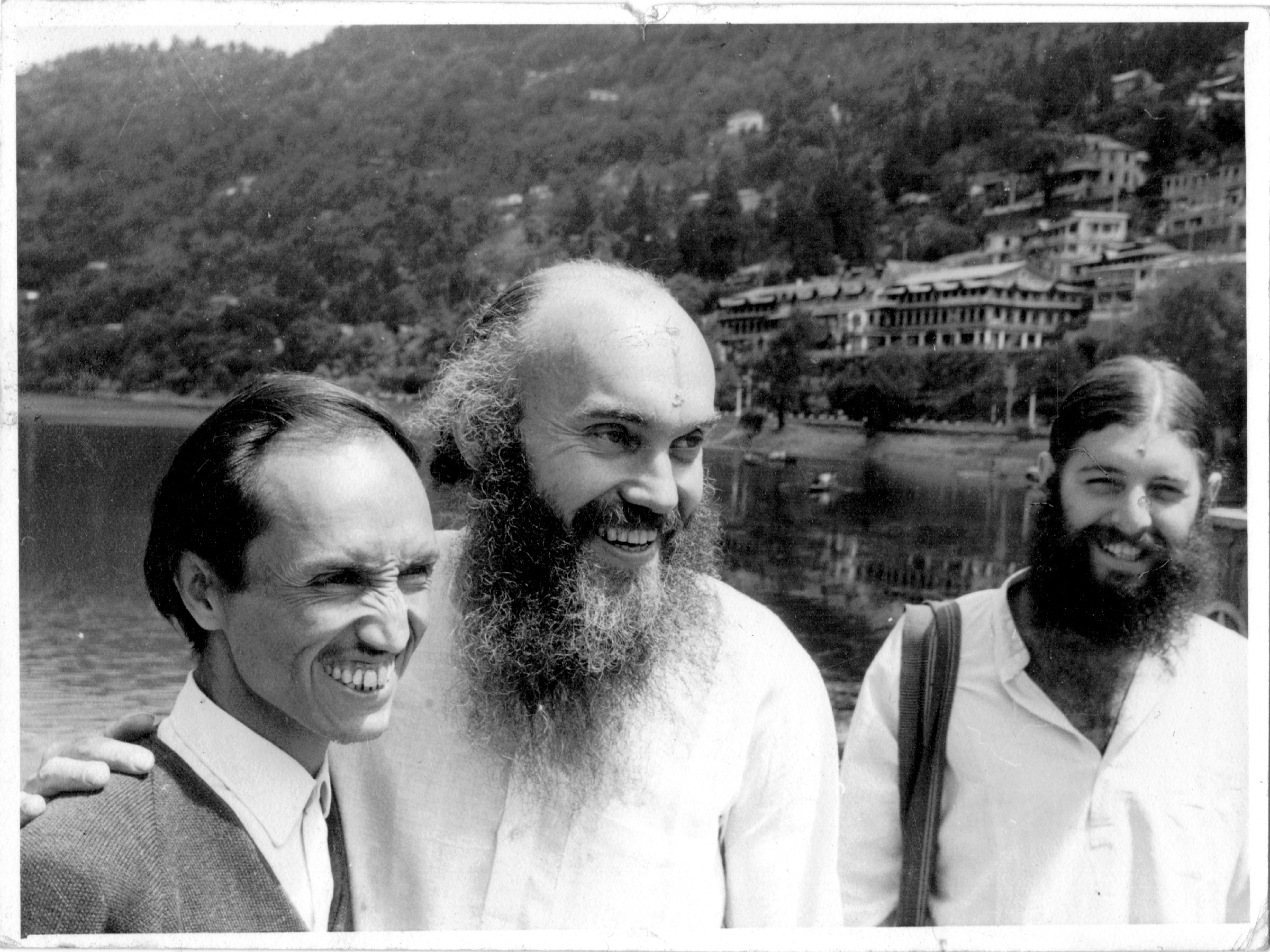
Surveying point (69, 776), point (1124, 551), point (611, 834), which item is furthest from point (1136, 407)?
point (69, 776)

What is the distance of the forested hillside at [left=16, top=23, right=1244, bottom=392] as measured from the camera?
2686 mm

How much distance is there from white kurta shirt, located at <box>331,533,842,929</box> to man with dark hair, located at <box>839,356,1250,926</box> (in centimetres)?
24

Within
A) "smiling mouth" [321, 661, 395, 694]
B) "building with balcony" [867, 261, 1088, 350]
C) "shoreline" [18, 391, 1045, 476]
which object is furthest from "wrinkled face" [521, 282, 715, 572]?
"building with balcony" [867, 261, 1088, 350]

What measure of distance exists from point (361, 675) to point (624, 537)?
582 mm

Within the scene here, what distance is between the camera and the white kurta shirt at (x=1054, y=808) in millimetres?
2605

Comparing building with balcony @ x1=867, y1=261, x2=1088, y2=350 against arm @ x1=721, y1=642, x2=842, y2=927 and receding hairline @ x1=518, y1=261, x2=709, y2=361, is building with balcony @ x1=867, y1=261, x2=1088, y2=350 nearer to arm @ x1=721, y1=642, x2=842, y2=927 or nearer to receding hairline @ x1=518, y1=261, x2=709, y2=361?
receding hairline @ x1=518, y1=261, x2=709, y2=361

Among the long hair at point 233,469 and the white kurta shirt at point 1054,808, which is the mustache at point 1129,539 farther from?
the long hair at point 233,469

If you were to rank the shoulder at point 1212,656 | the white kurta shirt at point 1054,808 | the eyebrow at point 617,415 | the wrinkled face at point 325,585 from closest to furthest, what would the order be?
the wrinkled face at point 325,585 → the eyebrow at point 617,415 → the white kurta shirt at point 1054,808 → the shoulder at point 1212,656

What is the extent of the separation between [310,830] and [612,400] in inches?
39.6

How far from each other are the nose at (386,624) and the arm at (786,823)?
0.76m

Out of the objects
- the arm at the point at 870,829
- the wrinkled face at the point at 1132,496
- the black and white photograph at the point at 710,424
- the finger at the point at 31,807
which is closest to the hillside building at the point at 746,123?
the black and white photograph at the point at 710,424

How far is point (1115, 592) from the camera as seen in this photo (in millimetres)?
2670

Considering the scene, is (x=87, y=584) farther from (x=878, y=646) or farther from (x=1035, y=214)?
(x=1035, y=214)

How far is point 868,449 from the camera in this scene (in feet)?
9.20
